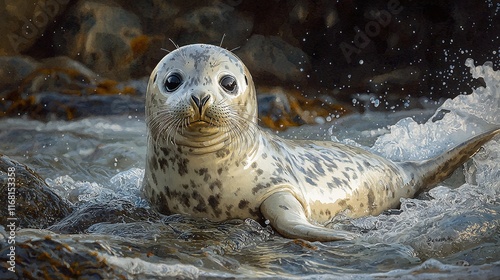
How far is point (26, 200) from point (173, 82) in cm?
110

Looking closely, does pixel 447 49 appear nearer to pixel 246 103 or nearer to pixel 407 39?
pixel 407 39

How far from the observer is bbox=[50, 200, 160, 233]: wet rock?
196 inches

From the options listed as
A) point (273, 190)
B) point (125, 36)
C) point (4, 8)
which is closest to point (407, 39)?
point (125, 36)

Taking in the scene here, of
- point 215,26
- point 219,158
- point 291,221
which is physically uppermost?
point 215,26

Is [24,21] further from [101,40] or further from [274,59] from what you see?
[274,59]

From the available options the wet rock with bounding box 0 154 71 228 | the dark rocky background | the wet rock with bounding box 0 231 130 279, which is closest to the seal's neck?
the wet rock with bounding box 0 154 71 228

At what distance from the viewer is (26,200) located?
513 centimetres

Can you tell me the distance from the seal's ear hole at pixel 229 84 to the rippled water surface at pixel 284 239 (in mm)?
778

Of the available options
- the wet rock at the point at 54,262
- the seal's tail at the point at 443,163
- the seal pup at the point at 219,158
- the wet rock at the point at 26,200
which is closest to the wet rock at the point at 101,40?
the seal's tail at the point at 443,163

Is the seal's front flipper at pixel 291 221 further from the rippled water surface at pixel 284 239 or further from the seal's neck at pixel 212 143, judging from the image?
the seal's neck at pixel 212 143

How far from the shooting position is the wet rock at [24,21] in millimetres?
9453

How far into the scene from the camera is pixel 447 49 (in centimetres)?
976

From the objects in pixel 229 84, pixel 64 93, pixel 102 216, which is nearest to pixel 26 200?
pixel 102 216

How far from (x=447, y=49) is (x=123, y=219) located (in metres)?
5.61
